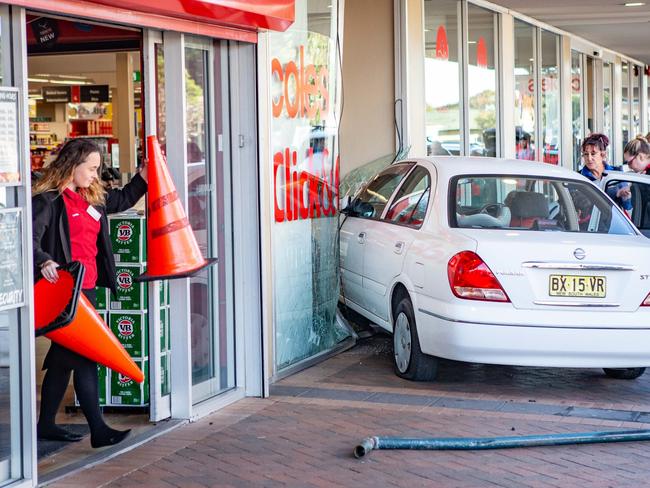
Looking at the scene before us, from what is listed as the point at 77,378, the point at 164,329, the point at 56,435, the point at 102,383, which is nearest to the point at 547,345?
the point at 164,329

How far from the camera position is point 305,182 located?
8836 mm

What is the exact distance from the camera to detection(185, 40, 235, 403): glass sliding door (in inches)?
282

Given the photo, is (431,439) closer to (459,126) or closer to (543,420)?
(543,420)

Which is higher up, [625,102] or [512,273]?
[625,102]

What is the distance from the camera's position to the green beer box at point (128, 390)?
709 cm

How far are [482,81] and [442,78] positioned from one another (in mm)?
1876

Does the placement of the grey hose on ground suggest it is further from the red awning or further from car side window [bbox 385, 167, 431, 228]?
the red awning

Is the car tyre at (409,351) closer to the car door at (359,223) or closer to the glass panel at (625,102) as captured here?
the car door at (359,223)

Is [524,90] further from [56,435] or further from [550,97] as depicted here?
[56,435]

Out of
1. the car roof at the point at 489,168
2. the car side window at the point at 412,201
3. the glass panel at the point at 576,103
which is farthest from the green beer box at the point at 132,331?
the glass panel at the point at 576,103

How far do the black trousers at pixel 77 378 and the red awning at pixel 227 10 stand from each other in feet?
5.19

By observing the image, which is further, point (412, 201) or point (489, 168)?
point (412, 201)

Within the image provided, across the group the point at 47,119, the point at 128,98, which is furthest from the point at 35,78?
the point at 128,98

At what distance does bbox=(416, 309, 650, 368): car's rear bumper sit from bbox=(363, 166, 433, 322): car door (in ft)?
3.40
